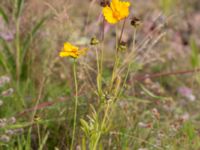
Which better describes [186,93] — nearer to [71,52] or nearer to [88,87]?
[88,87]

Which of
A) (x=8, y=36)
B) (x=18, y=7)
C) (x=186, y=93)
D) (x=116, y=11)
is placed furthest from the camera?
(x=186, y=93)

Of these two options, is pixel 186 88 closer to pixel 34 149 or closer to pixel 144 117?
pixel 144 117

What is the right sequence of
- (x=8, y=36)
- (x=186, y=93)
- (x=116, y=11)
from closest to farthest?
(x=116, y=11) → (x=8, y=36) → (x=186, y=93)

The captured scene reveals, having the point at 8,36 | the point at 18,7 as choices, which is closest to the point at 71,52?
the point at 18,7

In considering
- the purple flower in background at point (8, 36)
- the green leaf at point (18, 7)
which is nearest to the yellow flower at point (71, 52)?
the green leaf at point (18, 7)

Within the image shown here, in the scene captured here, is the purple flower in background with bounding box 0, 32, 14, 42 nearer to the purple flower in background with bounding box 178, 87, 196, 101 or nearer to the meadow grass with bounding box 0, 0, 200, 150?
the meadow grass with bounding box 0, 0, 200, 150

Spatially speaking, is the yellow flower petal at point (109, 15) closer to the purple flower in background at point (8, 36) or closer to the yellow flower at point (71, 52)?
the yellow flower at point (71, 52)

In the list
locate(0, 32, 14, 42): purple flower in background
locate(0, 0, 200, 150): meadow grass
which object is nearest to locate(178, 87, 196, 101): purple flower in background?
locate(0, 0, 200, 150): meadow grass

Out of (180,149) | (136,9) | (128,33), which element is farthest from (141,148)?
(136,9)
